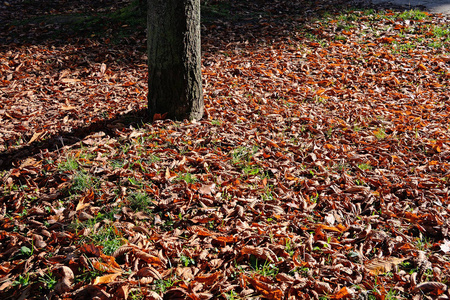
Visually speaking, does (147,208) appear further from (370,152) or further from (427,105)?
(427,105)

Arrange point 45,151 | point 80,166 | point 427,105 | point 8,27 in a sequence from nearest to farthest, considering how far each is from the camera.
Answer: point 80,166
point 45,151
point 427,105
point 8,27

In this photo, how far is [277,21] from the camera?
7.42 metres

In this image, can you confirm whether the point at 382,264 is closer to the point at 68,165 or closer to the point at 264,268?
the point at 264,268

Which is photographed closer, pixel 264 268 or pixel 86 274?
pixel 86 274

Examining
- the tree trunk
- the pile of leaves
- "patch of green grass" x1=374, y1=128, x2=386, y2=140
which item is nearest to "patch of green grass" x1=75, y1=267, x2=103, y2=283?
the pile of leaves

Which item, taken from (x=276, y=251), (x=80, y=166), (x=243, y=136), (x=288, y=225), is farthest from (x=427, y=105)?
(x=80, y=166)

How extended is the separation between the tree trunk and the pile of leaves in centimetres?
22

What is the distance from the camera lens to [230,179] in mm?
3311

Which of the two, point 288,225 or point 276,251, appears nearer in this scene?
point 276,251

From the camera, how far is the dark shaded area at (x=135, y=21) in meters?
6.53

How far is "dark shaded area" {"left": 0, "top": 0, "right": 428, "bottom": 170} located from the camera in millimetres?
6531

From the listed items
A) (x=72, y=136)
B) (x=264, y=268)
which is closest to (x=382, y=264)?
(x=264, y=268)

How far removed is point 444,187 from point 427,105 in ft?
6.14

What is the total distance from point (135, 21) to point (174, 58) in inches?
144
